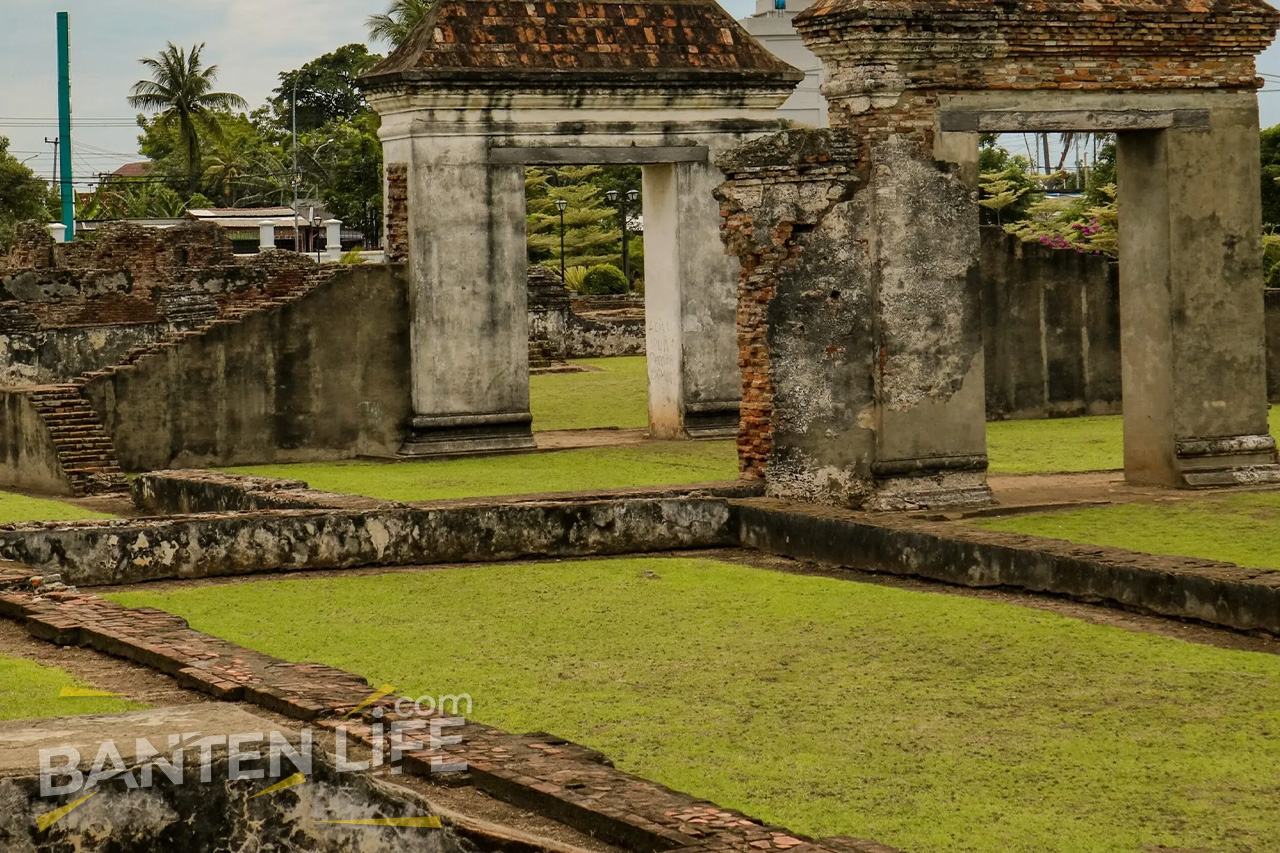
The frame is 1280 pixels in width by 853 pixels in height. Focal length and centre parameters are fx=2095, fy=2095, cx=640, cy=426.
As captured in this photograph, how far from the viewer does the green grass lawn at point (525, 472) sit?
13.8 m

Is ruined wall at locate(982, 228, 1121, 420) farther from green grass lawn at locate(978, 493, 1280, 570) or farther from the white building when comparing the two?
the white building

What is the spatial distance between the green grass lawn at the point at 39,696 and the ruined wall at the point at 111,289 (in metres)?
14.6

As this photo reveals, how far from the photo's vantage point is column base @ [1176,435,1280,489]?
41.1 feet


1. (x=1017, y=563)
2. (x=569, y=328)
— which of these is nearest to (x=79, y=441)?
(x=1017, y=563)

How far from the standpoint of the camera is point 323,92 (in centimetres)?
6656

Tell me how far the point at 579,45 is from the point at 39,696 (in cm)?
1076

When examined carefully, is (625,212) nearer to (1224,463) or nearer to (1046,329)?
(1046,329)

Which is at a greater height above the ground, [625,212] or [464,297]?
[625,212]

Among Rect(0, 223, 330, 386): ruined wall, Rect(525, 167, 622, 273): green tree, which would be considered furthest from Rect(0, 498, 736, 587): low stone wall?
Rect(525, 167, 622, 273): green tree

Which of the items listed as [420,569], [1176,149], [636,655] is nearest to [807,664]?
[636,655]

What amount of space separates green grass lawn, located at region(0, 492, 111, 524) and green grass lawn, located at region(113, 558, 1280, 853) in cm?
298

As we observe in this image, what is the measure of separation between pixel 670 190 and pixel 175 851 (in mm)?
13359

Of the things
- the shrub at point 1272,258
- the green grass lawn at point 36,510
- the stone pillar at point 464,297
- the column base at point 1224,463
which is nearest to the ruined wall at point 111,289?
the stone pillar at point 464,297

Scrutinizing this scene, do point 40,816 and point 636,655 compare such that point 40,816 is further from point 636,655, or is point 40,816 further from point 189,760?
point 636,655
